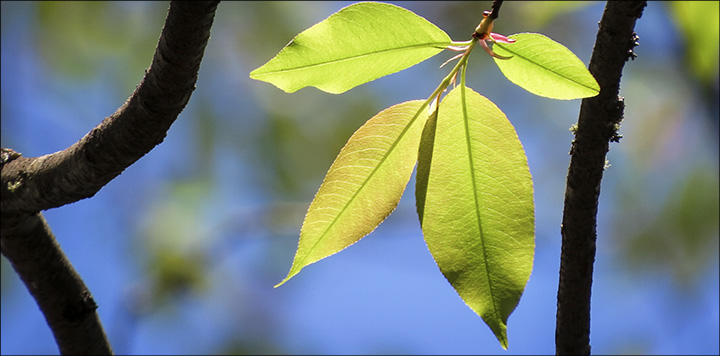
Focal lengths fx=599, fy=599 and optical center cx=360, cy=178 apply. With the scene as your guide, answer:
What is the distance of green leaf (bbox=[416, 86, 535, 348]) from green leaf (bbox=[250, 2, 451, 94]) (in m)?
0.05

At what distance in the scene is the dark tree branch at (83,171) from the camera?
1.68 feet

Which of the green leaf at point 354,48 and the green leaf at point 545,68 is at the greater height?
the green leaf at point 354,48

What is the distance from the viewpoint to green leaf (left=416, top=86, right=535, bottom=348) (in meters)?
0.45

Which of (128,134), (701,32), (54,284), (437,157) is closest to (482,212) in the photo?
(437,157)

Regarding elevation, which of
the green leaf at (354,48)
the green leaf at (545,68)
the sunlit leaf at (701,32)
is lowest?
the green leaf at (545,68)

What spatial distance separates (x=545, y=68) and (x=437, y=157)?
0.10 meters

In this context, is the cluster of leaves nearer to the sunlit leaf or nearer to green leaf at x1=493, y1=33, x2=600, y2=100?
green leaf at x1=493, y1=33, x2=600, y2=100

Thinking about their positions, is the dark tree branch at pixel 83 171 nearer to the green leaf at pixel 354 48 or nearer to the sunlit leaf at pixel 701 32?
the green leaf at pixel 354 48

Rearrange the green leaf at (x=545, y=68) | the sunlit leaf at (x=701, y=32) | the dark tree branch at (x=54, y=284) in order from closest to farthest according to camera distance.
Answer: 1. the green leaf at (x=545, y=68)
2. the dark tree branch at (x=54, y=284)
3. the sunlit leaf at (x=701, y=32)

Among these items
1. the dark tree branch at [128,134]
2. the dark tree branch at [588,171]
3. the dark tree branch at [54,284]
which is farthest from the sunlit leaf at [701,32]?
the dark tree branch at [54,284]

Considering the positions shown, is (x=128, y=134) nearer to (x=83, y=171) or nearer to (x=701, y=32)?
(x=83, y=171)

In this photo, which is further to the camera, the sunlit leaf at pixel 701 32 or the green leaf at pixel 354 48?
the sunlit leaf at pixel 701 32

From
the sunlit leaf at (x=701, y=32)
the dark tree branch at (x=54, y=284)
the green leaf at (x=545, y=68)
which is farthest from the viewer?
the sunlit leaf at (x=701, y=32)

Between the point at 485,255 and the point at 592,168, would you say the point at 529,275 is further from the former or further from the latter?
the point at 592,168
